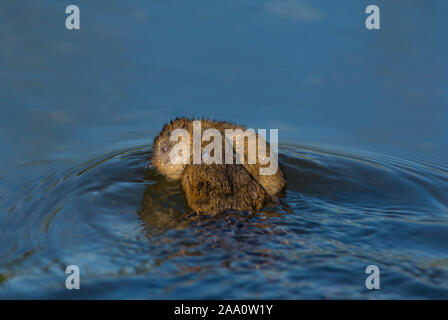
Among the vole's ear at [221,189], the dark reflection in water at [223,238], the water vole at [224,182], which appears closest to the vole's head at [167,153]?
the water vole at [224,182]

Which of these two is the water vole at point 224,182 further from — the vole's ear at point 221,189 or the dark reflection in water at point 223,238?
the dark reflection in water at point 223,238

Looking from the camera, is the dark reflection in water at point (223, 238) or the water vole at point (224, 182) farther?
the water vole at point (224, 182)

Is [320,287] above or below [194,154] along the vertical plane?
below

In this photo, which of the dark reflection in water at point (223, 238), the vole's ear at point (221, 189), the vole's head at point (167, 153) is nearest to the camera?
the dark reflection in water at point (223, 238)

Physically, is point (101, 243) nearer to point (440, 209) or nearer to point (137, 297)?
point (137, 297)

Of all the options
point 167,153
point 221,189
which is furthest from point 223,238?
point 167,153
